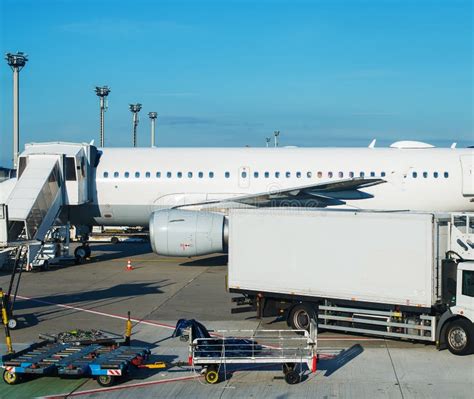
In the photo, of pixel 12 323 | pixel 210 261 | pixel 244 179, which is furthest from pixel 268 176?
pixel 12 323

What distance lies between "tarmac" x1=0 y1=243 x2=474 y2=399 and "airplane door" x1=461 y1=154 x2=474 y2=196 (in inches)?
405

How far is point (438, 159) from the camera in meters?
26.0

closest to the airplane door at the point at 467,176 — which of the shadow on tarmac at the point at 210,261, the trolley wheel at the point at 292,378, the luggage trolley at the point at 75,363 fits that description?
the shadow on tarmac at the point at 210,261

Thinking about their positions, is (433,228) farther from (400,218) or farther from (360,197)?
(360,197)

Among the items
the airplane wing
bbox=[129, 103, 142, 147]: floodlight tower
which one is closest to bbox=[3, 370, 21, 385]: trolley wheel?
the airplane wing

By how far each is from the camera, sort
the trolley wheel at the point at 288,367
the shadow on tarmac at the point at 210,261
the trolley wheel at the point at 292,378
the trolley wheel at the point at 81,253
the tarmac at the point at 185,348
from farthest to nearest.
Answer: the trolley wheel at the point at 81,253 → the shadow on tarmac at the point at 210,261 → the trolley wheel at the point at 288,367 → the trolley wheel at the point at 292,378 → the tarmac at the point at 185,348

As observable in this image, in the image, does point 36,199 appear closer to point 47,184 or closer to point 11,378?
point 47,184

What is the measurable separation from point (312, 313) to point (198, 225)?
923 cm

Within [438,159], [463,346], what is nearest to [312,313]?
[463,346]

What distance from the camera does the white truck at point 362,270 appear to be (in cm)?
1273

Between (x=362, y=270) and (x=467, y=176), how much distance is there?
14.2 metres

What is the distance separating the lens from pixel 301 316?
14430mm

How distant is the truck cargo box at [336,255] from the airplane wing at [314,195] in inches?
402

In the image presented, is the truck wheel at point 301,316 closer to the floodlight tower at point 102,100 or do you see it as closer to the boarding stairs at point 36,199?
the boarding stairs at point 36,199
